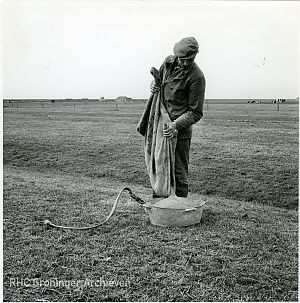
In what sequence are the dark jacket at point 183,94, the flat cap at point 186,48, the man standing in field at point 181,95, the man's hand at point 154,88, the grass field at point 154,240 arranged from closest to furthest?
the grass field at point 154,240
the flat cap at point 186,48
the man standing in field at point 181,95
the dark jacket at point 183,94
the man's hand at point 154,88

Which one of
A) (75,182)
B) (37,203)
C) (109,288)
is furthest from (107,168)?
(109,288)

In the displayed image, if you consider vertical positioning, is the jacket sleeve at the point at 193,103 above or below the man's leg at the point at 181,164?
above

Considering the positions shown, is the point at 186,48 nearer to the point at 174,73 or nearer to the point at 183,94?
the point at 174,73

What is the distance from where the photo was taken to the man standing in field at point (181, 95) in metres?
5.96

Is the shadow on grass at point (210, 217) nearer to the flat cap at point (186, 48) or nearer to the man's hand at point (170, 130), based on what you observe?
the man's hand at point (170, 130)

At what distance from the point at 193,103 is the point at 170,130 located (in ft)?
1.61

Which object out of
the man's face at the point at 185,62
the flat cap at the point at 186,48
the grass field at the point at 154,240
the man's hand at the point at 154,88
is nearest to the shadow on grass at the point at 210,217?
the grass field at the point at 154,240

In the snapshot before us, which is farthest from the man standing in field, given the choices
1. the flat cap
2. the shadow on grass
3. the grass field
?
the grass field

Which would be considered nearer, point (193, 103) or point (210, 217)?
point (193, 103)

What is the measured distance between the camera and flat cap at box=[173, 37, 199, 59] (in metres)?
5.84

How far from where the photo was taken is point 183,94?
6293 millimetres

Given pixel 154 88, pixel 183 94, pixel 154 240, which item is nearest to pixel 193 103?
pixel 183 94

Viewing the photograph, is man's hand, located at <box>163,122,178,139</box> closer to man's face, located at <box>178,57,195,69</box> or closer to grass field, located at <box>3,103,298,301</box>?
man's face, located at <box>178,57,195,69</box>

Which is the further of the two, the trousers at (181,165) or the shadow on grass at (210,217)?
the trousers at (181,165)
